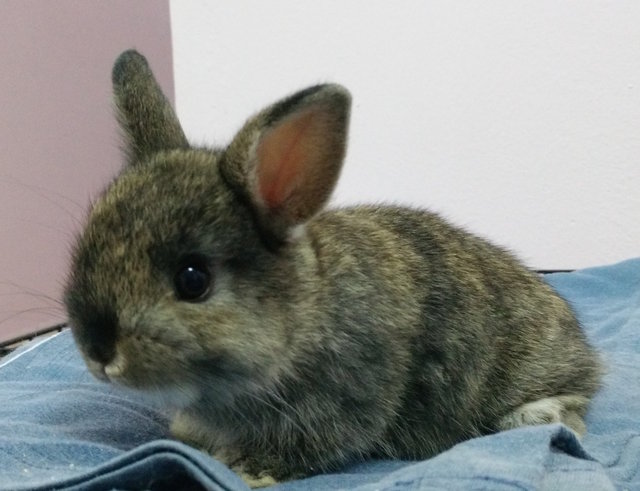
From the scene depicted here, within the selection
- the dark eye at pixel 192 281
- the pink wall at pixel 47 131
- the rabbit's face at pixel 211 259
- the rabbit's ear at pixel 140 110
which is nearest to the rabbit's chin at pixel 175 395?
the rabbit's face at pixel 211 259

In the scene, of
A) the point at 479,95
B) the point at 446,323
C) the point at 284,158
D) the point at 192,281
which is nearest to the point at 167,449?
the point at 192,281

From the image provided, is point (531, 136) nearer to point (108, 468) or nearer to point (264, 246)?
point (264, 246)

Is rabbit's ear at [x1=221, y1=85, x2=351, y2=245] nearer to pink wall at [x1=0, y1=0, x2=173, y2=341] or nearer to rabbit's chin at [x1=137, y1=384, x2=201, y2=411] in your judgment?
rabbit's chin at [x1=137, y1=384, x2=201, y2=411]

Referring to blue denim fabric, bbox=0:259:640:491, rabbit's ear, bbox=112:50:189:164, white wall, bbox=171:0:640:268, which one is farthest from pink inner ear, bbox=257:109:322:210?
white wall, bbox=171:0:640:268

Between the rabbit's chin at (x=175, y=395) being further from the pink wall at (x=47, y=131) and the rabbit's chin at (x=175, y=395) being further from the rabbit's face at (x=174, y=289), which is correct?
the pink wall at (x=47, y=131)

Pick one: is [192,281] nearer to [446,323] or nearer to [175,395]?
[175,395]

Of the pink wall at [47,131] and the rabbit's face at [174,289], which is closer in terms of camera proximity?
the rabbit's face at [174,289]

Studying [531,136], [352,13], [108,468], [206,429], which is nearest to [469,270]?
[206,429]
